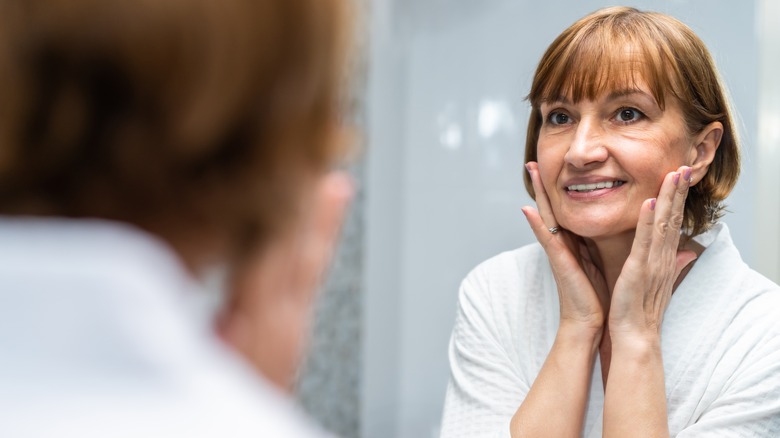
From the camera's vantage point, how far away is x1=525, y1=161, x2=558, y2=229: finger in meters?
1.18

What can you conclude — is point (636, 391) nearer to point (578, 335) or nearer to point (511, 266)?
point (578, 335)

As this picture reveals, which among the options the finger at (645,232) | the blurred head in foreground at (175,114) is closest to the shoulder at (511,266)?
the finger at (645,232)

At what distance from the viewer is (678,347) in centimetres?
110

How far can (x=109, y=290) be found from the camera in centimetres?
26

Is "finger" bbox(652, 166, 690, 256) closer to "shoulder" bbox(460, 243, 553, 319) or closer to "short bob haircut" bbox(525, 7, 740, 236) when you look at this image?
"short bob haircut" bbox(525, 7, 740, 236)

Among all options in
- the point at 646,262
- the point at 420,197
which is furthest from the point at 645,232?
the point at 420,197

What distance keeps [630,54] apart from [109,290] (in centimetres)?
95

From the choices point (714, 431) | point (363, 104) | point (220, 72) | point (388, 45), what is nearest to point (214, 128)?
point (220, 72)

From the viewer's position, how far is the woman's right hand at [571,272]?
3.68 feet

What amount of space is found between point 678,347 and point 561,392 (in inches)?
7.1

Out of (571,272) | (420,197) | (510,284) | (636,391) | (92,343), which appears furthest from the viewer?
(420,197)

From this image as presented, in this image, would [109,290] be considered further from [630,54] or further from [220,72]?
[630,54]

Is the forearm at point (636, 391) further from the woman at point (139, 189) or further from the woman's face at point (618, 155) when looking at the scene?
the woman at point (139, 189)

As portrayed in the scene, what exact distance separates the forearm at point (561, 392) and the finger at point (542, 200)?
16 cm
